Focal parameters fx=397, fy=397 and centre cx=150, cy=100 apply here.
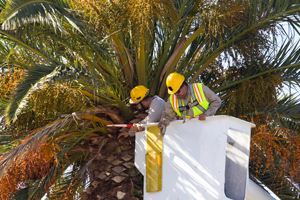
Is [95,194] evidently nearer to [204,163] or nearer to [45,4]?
[204,163]

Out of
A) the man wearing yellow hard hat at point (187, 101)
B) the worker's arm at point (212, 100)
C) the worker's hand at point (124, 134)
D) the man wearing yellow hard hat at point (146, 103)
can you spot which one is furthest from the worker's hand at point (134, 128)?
the worker's arm at point (212, 100)

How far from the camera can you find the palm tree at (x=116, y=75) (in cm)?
523

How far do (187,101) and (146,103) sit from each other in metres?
Answer: 1.02

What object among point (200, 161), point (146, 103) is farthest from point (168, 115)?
point (146, 103)

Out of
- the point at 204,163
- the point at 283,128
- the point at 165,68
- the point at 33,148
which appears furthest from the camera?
the point at 165,68

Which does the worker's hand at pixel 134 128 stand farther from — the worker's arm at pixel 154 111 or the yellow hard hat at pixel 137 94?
the yellow hard hat at pixel 137 94

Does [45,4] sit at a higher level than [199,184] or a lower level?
higher

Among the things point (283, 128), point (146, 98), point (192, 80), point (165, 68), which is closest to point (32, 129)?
point (146, 98)

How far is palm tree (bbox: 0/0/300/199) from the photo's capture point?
5234mm

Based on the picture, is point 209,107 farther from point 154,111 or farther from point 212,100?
point 154,111

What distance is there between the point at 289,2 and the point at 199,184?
3.47 m

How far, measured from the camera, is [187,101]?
532cm

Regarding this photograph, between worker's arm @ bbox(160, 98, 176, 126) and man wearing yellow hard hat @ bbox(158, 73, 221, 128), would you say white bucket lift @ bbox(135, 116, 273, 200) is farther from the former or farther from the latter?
man wearing yellow hard hat @ bbox(158, 73, 221, 128)

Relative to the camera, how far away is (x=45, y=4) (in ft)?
16.2
